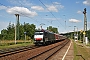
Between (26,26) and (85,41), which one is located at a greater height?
(26,26)

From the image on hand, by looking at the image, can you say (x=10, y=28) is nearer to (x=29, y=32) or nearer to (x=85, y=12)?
(x=29, y=32)

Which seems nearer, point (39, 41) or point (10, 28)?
point (39, 41)

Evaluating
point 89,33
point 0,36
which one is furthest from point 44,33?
point 0,36

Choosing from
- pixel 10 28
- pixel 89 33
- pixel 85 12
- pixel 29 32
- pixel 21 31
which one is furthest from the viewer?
pixel 10 28

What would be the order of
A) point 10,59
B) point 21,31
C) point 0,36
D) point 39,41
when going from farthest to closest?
1. point 21,31
2. point 0,36
3. point 39,41
4. point 10,59

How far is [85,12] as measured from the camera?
4747cm

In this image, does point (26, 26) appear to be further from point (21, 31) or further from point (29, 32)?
point (21, 31)

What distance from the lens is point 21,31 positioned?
354 ft

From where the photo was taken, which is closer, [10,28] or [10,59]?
[10,59]

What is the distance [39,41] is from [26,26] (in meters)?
87.6

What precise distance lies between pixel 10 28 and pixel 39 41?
99.2 meters

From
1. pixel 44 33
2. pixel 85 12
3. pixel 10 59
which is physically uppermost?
pixel 85 12

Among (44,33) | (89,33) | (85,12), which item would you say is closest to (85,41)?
(85,12)

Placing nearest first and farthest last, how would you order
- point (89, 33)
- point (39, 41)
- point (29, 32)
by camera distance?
point (39, 41) → point (89, 33) → point (29, 32)
